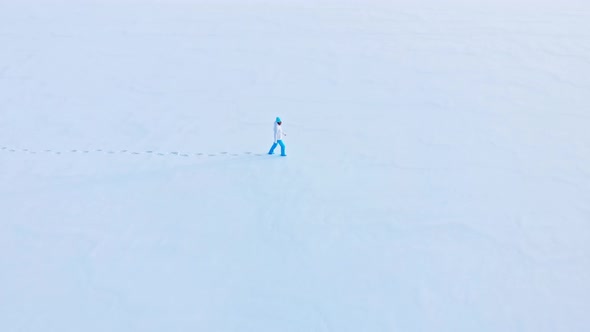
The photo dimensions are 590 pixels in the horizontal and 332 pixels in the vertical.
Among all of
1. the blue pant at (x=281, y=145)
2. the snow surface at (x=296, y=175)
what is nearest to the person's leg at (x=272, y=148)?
the blue pant at (x=281, y=145)

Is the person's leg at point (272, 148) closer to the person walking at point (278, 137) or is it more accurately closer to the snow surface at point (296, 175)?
the person walking at point (278, 137)

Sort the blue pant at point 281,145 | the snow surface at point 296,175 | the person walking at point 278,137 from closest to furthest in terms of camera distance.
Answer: the snow surface at point 296,175 → the person walking at point 278,137 → the blue pant at point 281,145

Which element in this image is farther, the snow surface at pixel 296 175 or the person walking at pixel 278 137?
the person walking at pixel 278 137

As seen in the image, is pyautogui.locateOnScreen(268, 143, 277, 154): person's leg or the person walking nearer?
the person walking

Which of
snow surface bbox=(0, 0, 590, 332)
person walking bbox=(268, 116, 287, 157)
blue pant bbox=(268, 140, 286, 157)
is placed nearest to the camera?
snow surface bbox=(0, 0, 590, 332)

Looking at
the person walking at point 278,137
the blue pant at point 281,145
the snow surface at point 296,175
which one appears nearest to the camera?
the snow surface at point 296,175

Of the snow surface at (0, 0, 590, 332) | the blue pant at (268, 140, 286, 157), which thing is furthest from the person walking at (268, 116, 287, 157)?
the snow surface at (0, 0, 590, 332)

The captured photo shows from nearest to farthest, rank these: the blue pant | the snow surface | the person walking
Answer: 1. the snow surface
2. the person walking
3. the blue pant

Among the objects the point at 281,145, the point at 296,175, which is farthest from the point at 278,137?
the point at 296,175

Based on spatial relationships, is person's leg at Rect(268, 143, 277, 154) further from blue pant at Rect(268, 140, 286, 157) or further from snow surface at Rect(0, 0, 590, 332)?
snow surface at Rect(0, 0, 590, 332)
